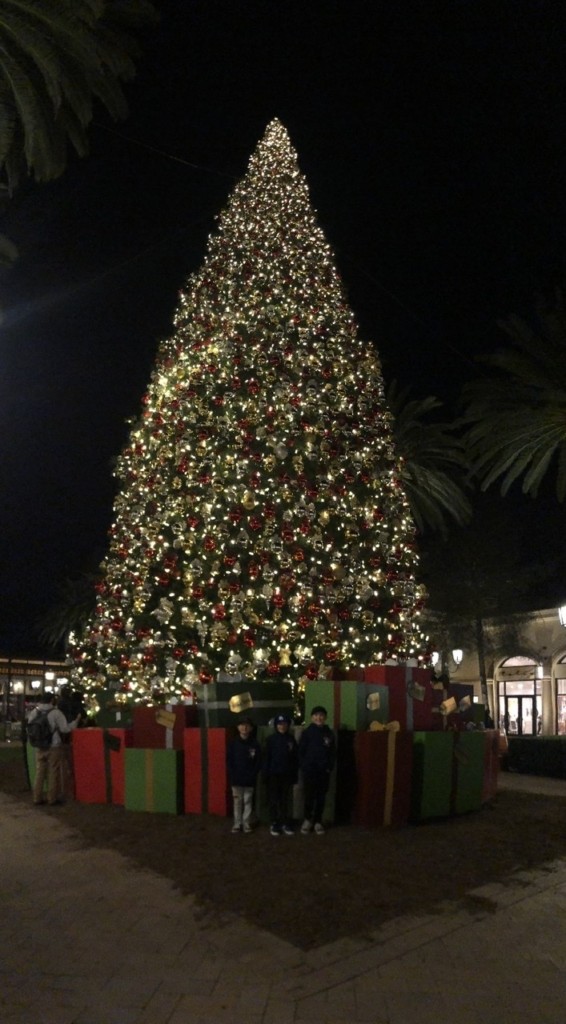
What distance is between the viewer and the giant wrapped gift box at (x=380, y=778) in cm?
1041

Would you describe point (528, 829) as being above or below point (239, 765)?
below

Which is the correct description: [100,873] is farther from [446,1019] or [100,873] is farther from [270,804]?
[446,1019]

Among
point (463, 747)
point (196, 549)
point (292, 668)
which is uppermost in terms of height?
point (196, 549)

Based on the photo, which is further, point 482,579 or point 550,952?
point 482,579

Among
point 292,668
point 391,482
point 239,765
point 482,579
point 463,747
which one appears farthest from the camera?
point 482,579

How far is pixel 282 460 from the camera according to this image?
14.6 meters

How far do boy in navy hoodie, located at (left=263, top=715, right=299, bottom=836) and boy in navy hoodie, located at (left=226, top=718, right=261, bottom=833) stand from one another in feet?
0.58

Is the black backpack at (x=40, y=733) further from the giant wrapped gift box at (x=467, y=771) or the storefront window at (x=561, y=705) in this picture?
the storefront window at (x=561, y=705)

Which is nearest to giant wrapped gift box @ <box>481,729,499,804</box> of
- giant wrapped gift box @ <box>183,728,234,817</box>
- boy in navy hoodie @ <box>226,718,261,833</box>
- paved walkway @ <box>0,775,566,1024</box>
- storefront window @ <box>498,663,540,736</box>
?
giant wrapped gift box @ <box>183,728,234,817</box>

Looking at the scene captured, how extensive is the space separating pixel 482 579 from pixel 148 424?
960 inches

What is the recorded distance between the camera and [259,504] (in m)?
14.4

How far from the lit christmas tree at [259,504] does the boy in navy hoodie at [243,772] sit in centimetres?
284

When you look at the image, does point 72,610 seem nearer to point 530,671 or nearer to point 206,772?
point 530,671

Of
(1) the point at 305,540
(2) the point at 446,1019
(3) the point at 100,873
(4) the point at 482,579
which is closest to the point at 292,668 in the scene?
(1) the point at 305,540
